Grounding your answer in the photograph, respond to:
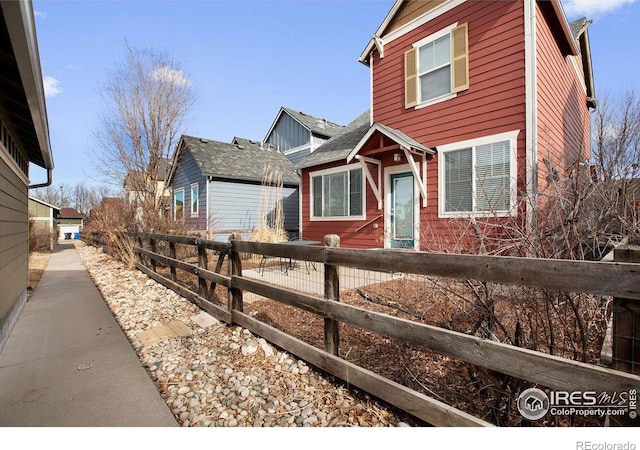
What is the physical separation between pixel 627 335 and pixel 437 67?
23.7 feet

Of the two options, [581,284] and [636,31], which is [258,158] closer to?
[636,31]

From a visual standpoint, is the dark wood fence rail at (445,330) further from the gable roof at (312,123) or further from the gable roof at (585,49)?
the gable roof at (312,123)

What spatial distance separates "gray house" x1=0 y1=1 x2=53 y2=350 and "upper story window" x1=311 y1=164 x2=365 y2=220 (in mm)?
6492

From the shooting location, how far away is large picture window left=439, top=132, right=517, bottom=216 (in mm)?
5887

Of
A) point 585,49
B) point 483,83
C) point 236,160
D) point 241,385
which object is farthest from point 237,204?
point 585,49

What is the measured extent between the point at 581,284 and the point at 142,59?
1374cm

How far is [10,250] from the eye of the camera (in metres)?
4.25

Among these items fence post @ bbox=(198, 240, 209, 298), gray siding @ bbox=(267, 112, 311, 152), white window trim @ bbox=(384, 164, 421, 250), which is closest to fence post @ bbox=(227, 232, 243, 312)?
fence post @ bbox=(198, 240, 209, 298)

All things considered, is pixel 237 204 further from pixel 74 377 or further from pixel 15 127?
pixel 74 377

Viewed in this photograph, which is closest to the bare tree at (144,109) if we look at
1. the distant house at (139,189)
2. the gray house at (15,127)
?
the distant house at (139,189)

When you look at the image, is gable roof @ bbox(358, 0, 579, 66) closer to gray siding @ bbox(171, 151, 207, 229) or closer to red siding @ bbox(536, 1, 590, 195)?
red siding @ bbox(536, 1, 590, 195)

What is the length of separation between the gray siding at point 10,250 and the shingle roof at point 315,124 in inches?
542

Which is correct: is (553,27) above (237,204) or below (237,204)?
above

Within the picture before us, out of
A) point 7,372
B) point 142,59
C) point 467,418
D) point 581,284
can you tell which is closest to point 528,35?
point 581,284
